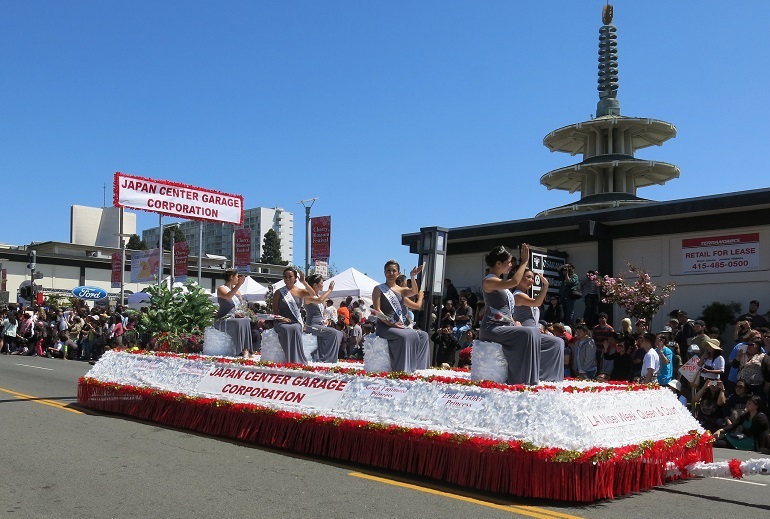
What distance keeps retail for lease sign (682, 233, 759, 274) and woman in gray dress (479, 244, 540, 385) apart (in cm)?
1241

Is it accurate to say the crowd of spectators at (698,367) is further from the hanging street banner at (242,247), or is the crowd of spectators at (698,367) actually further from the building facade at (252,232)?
the building facade at (252,232)

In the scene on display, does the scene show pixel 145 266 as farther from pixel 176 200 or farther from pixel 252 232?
pixel 252 232

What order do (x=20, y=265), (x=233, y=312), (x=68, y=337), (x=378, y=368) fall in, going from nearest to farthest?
(x=378, y=368) < (x=233, y=312) < (x=68, y=337) < (x=20, y=265)

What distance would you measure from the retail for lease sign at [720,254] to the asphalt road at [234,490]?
11225 mm

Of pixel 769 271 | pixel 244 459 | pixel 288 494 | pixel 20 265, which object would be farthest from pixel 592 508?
pixel 20 265

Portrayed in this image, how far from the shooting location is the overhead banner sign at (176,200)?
54.3 feet

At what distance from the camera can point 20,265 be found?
6088 cm

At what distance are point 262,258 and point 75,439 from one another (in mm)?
108562

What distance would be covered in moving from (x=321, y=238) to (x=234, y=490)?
2344cm

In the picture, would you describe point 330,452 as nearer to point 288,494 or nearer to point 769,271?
point 288,494

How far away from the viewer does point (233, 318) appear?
12.6 meters

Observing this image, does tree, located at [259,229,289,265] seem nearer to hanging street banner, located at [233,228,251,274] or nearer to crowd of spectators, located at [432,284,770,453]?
hanging street banner, located at [233,228,251,274]

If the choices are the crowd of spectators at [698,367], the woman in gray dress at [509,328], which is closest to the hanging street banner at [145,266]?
the crowd of spectators at [698,367]

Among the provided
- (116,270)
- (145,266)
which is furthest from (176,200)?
(116,270)
